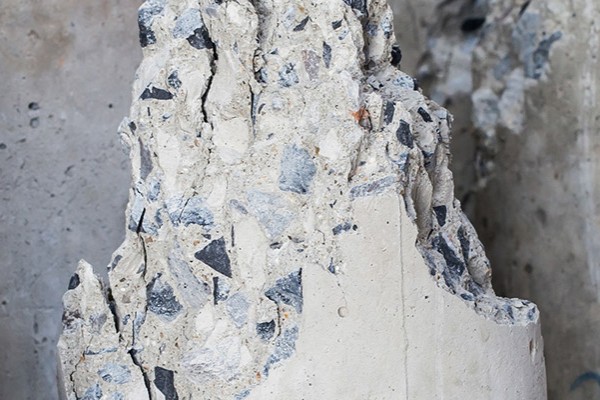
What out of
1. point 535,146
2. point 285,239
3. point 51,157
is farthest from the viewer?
point 535,146

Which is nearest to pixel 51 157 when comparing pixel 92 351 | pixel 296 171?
pixel 92 351

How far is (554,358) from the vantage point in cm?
180

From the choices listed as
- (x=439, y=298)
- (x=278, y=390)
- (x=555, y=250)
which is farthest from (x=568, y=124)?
(x=278, y=390)

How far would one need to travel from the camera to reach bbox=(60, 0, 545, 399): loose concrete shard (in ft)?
3.84

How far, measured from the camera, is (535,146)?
1.81 m

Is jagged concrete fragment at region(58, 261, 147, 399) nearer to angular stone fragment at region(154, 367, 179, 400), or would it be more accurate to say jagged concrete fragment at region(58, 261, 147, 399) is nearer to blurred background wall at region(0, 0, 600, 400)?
angular stone fragment at region(154, 367, 179, 400)

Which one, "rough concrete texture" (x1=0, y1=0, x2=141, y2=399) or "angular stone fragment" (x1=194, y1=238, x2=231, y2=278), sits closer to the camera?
"angular stone fragment" (x1=194, y1=238, x2=231, y2=278)

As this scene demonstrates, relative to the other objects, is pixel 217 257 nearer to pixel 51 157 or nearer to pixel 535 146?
pixel 51 157

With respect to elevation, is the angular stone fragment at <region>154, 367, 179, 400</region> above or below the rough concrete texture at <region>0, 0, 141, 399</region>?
below

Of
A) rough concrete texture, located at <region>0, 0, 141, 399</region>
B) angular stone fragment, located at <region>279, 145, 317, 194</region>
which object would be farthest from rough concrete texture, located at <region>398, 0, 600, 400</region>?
angular stone fragment, located at <region>279, 145, 317, 194</region>

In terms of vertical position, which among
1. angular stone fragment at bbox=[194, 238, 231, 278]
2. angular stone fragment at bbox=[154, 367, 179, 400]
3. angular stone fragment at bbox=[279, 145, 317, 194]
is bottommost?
angular stone fragment at bbox=[154, 367, 179, 400]

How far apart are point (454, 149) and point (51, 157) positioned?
604 mm

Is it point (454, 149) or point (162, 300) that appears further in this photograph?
point (454, 149)

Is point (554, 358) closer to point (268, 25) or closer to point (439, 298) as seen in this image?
point (439, 298)
